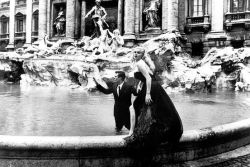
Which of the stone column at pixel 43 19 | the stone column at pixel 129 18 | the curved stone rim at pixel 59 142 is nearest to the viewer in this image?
the curved stone rim at pixel 59 142

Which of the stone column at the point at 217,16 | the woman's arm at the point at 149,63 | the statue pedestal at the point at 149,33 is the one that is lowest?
the woman's arm at the point at 149,63

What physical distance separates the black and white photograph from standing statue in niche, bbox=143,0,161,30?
0.07 m

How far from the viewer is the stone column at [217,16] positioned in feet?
61.3

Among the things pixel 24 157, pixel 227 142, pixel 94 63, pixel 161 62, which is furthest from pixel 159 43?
pixel 24 157

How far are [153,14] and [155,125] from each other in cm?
1703

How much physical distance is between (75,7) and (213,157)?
21058mm

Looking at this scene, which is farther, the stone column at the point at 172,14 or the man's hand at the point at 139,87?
the stone column at the point at 172,14

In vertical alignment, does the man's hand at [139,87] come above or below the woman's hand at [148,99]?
above

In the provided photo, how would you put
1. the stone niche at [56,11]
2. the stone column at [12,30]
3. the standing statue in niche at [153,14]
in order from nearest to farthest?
the standing statue in niche at [153,14] → the stone niche at [56,11] → the stone column at [12,30]

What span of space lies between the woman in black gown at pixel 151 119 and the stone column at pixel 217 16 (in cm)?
1626

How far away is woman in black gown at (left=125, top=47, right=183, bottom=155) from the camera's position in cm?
357

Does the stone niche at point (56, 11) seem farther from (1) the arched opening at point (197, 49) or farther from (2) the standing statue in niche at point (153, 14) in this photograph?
(1) the arched opening at point (197, 49)

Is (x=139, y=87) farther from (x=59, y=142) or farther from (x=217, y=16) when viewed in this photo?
(x=217, y=16)

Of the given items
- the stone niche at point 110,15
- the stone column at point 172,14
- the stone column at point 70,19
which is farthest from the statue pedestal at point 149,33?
the stone column at point 70,19
